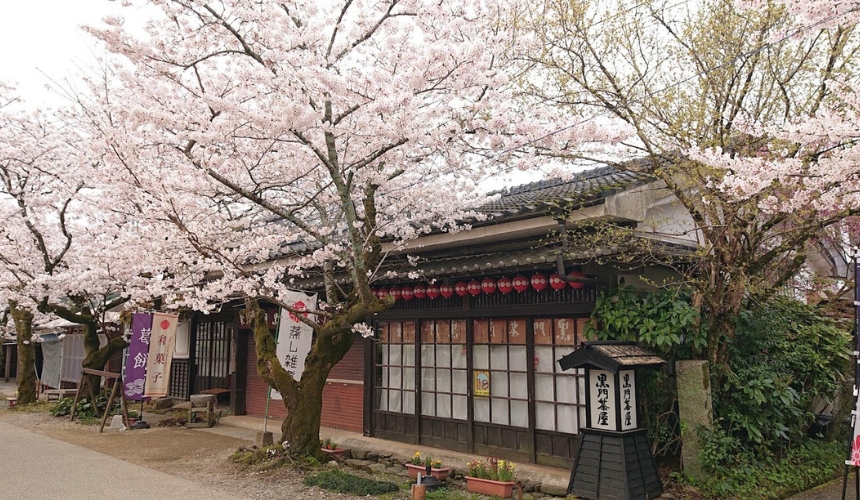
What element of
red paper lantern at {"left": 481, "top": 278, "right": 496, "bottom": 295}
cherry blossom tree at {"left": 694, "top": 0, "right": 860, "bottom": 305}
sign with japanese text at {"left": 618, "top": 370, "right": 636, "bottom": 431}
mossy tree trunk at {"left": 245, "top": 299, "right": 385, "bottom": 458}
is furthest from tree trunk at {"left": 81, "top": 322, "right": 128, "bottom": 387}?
cherry blossom tree at {"left": 694, "top": 0, "right": 860, "bottom": 305}

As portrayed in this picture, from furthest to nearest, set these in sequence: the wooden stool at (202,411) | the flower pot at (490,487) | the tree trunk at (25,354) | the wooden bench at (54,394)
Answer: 1. the tree trunk at (25,354)
2. the wooden bench at (54,394)
3. the wooden stool at (202,411)
4. the flower pot at (490,487)

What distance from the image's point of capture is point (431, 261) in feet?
37.6

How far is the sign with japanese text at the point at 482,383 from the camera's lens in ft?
34.5

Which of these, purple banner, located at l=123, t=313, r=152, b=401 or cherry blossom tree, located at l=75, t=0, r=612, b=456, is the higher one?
cherry blossom tree, located at l=75, t=0, r=612, b=456

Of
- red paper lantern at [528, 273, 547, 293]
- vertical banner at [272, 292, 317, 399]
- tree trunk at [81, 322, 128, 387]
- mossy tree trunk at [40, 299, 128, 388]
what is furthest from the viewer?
tree trunk at [81, 322, 128, 387]

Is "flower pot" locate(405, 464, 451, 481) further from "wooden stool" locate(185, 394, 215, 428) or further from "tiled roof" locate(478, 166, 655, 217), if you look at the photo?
"wooden stool" locate(185, 394, 215, 428)

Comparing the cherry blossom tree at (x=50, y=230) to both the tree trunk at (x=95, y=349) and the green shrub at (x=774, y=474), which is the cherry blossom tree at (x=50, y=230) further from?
the green shrub at (x=774, y=474)

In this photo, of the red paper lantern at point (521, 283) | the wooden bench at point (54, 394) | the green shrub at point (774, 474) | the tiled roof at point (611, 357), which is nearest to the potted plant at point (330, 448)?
the red paper lantern at point (521, 283)

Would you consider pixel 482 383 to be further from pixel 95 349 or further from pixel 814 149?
pixel 95 349

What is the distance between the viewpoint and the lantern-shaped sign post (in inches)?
289

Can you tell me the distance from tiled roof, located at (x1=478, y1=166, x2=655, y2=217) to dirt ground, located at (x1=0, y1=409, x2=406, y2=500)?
5228 millimetres

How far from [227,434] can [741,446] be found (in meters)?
10.9

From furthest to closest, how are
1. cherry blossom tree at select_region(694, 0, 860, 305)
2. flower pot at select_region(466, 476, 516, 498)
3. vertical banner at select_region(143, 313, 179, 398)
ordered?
vertical banner at select_region(143, 313, 179, 398), flower pot at select_region(466, 476, 516, 498), cherry blossom tree at select_region(694, 0, 860, 305)

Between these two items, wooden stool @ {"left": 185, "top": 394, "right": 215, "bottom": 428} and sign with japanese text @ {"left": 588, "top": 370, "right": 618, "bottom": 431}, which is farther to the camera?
wooden stool @ {"left": 185, "top": 394, "right": 215, "bottom": 428}
